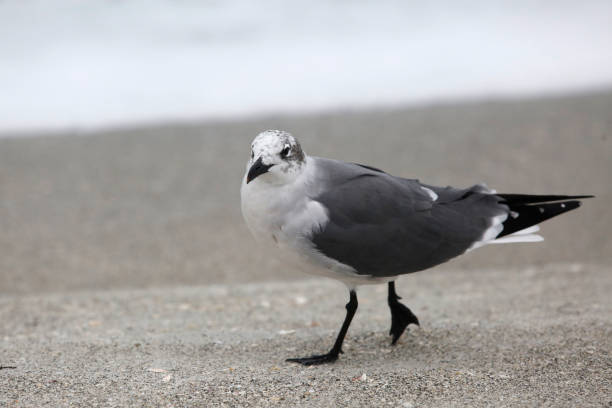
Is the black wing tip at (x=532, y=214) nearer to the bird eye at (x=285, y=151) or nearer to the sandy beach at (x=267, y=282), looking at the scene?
the sandy beach at (x=267, y=282)

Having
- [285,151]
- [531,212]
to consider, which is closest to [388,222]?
[285,151]

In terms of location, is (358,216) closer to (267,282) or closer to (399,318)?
(399,318)

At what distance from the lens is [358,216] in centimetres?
323

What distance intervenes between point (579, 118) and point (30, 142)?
597 cm

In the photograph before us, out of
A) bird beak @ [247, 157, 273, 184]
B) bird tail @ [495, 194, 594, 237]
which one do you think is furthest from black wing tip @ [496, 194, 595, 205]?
bird beak @ [247, 157, 273, 184]

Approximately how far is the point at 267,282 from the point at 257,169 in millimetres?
2840

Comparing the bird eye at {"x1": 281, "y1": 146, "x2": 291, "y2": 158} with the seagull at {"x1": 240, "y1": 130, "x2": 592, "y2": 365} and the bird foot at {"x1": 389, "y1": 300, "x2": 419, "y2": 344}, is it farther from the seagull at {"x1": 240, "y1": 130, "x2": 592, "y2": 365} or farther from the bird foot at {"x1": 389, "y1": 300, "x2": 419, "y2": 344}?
the bird foot at {"x1": 389, "y1": 300, "x2": 419, "y2": 344}

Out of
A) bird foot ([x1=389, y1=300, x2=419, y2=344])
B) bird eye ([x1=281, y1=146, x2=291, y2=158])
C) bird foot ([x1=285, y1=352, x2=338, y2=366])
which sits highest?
bird eye ([x1=281, y1=146, x2=291, y2=158])

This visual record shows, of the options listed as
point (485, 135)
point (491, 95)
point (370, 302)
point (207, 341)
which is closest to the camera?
point (207, 341)

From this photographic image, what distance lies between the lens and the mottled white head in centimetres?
302

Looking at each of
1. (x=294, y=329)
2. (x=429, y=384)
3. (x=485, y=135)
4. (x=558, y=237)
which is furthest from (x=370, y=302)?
(x=485, y=135)

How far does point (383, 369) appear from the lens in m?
3.26

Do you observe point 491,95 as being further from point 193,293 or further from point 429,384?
point 429,384

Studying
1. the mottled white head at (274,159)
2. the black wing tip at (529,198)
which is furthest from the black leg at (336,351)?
the black wing tip at (529,198)
